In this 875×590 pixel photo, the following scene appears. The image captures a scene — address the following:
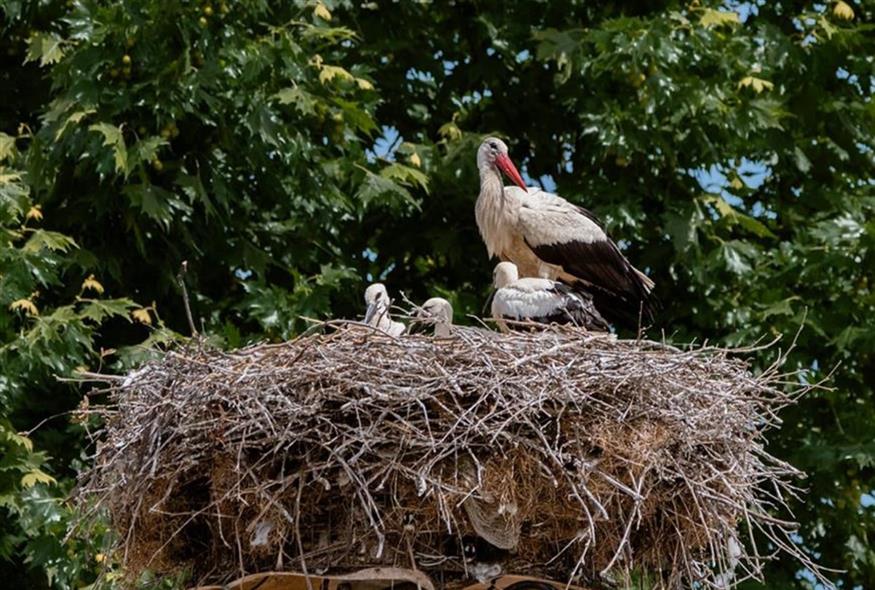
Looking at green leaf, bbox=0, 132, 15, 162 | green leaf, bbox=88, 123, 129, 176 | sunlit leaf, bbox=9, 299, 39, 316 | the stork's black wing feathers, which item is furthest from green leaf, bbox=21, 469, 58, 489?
the stork's black wing feathers

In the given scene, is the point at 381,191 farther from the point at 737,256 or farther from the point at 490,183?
→ the point at 737,256

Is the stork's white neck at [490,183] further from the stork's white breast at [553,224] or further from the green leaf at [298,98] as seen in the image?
the green leaf at [298,98]

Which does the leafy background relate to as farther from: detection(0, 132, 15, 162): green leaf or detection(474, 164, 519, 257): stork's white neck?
detection(474, 164, 519, 257): stork's white neck

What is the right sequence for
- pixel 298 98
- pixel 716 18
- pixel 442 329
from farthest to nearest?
pixel 716 18
pixel 298 98
pixel 442 329

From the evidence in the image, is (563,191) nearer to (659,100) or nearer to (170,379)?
(659,100)

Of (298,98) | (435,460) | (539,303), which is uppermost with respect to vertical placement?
(435,460)

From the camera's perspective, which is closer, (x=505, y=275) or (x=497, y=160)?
(x=505, y=275)

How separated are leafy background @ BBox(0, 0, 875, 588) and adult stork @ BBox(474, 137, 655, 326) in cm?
147

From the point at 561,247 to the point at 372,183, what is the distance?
2213 millimetres

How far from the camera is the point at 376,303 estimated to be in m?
10.7

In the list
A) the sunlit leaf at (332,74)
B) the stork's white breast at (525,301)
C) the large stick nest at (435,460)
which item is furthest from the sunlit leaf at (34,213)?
the large stick nest at (435,460)

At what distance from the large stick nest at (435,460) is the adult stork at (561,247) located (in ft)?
7.56

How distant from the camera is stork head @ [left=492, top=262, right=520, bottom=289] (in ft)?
37.3

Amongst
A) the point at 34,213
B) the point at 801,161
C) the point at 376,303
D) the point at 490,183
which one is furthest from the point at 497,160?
the point at 801,161
